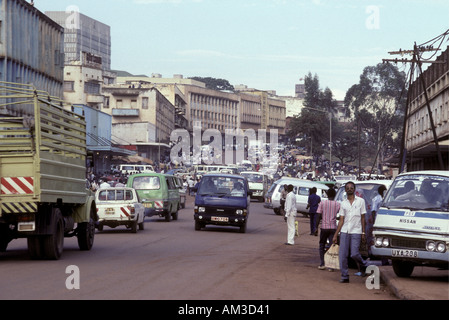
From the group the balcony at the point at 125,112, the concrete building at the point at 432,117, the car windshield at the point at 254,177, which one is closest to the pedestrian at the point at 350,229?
the concrete building at the point at 432,117

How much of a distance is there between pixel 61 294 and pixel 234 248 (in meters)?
11.3

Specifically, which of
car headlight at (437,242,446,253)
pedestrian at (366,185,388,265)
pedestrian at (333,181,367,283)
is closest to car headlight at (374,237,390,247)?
pedestrian at (333,181,367,283)

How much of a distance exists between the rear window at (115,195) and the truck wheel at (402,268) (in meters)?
15.6

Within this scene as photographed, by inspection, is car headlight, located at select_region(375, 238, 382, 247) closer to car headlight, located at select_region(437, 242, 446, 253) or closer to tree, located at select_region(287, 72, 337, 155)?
car headlight, located at select_region(437, 242, 446, 253)

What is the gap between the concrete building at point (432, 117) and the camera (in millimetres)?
49278

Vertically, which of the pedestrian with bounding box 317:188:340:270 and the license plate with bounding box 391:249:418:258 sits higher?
the pedestrian with bounding box 317:188:340:270

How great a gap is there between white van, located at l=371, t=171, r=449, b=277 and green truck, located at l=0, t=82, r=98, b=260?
6.72 m

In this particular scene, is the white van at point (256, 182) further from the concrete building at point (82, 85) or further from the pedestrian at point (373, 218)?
the concrete building at point (82, 85)

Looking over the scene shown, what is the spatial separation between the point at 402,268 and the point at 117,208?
15280mm

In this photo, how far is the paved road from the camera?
488 inches

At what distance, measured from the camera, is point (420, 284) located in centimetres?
1401
